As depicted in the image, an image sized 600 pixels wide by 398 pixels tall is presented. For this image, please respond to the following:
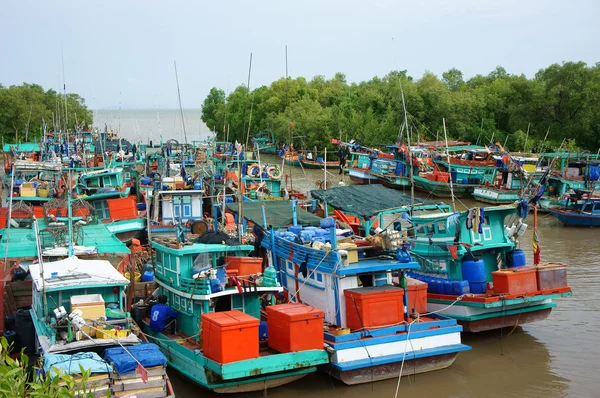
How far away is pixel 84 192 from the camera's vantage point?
32906 mm

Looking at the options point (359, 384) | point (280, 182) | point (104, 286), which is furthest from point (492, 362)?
point (280, 182)

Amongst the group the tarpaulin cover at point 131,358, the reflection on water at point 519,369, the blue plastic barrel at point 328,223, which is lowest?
the reflection on water at point 519,369

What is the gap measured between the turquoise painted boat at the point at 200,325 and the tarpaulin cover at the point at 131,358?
149cm

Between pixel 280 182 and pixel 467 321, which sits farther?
pixel 280 182

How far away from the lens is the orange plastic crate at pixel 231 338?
14.0 meters

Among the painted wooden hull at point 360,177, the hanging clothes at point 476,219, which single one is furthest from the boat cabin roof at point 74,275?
the painted wooden hull at point 360,177

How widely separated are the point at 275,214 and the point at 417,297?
18.2ft

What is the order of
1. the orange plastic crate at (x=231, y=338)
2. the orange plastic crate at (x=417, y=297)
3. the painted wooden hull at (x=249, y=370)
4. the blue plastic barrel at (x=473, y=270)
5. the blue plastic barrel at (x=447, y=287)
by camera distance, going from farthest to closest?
the blue plastic barrel at (x=473, y=270)
the blue plastic barrel at (x=447, y=287)
the orange plastic crate at (x=417, y=297)
the painted wooden hull at (x=249, y=370)
the orange plastic crate at (x=231, y=338)

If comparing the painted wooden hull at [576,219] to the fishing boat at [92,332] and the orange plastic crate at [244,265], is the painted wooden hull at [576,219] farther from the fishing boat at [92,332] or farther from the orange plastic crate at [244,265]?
the fishing boat at [92,332]

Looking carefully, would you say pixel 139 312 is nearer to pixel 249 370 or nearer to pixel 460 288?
pixel 249 370

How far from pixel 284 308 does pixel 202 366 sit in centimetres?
211

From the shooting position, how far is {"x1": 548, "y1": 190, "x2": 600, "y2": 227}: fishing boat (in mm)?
34469

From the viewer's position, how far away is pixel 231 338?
1409cm

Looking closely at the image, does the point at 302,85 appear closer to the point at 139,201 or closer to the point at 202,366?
the point at 139,201
